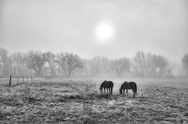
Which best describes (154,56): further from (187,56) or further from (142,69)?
(187,56)

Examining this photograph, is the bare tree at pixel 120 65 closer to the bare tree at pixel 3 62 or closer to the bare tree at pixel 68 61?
the bare tree at pixel 68 61

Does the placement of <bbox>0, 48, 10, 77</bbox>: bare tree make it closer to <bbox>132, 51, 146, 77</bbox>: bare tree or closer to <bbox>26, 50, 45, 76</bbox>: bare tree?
<bbox>26, 50, 45, 76</bbox>: bare tree

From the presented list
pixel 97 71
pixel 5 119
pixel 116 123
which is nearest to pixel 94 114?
pixel 116 123

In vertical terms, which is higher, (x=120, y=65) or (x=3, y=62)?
(x=3, y=62)

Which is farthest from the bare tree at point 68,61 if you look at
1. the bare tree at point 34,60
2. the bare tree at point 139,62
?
the bare tree at point 139,62

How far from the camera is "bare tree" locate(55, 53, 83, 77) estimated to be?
253 feet

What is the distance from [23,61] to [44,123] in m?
87.6

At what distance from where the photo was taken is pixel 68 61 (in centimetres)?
7712

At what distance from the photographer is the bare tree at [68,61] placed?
77.1m

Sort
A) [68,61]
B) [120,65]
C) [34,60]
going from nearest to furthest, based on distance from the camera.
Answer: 1. [34,60]
2. [68,61]
3. [120,65]

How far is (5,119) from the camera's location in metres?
6.45

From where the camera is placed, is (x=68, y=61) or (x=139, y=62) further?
(x=139, y=62)

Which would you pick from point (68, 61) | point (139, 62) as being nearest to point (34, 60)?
point (68, 61)

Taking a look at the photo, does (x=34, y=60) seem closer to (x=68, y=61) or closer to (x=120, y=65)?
(x=68, y=61)
